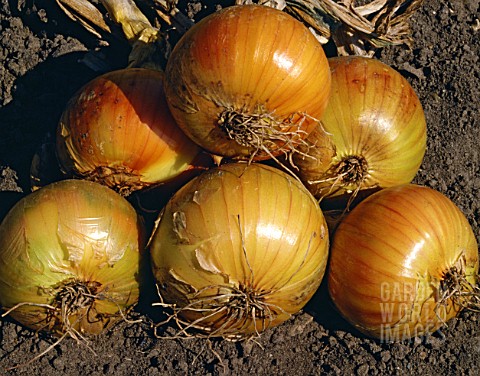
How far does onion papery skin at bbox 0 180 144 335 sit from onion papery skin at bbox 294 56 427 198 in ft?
2.52

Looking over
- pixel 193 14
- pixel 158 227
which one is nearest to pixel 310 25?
pixel 193 14

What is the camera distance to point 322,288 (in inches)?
106

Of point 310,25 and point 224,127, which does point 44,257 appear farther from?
point 310,25

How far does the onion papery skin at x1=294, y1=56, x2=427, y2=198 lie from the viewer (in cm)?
249

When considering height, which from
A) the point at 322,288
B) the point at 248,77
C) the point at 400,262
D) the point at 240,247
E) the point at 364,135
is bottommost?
the point at 322,288

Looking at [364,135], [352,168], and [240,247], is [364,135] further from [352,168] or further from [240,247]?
[240,247]

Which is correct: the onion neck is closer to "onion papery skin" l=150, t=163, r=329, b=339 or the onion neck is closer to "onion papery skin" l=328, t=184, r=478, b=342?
"onion papery skin" l=328, t=184, r=478, b=342

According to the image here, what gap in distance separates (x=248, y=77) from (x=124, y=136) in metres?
0.56

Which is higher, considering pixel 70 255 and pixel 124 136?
pixel 124 136

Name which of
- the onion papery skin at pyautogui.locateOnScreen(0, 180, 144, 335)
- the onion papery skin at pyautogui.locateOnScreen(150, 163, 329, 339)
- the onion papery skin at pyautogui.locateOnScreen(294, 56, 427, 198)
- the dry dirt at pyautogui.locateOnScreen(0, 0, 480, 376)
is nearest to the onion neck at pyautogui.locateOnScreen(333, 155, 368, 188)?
the onion papery skin at pyautogui.locateOnScreen(294, 56, 427, 198)

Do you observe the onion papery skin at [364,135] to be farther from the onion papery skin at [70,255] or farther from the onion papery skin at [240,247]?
the onion papery skin at [70,255]

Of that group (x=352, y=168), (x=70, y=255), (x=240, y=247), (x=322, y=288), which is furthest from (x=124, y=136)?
(x=322, y=288)

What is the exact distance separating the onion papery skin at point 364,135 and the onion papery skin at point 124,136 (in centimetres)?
50

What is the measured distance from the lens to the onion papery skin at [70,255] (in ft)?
7.39
